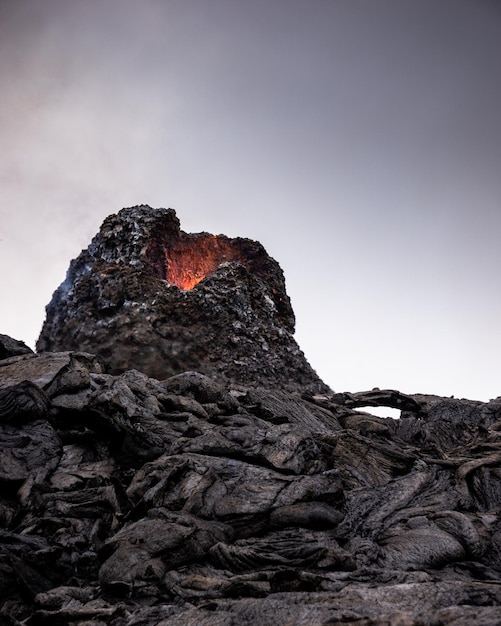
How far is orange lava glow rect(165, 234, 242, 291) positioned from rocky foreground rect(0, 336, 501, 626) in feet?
81.7

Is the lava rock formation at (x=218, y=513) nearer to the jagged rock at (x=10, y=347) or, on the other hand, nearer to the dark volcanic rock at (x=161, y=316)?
the jagged rock at (x=10, y=347)

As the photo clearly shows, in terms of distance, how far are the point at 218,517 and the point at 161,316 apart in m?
26.3

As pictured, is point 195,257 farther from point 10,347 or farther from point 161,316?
point 10,347

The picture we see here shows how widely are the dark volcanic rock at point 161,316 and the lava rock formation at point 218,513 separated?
35.9 feet

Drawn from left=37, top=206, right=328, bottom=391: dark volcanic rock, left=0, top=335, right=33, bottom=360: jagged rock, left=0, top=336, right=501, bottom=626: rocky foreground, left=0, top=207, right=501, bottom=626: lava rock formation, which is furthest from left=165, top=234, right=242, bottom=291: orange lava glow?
left=0, top=336, right=501, bottom=626: rocky foreground

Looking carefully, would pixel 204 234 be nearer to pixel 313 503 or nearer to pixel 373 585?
pixel 313 503

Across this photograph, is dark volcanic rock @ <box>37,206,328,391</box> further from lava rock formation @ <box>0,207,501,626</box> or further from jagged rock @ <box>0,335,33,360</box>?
lava rock formation @ <box>0,207,501,626</box>

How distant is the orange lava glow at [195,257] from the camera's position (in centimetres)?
4616

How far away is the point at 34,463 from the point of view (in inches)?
607

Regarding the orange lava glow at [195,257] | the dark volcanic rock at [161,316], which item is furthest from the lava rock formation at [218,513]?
the orange lava glow at [195,257]

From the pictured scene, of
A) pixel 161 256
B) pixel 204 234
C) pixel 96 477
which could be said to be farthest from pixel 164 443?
pixel 204 234

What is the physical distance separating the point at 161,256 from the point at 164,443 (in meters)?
30.1

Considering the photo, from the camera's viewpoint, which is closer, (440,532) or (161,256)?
(440,532)

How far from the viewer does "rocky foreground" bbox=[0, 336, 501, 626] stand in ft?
Result: 25.6
